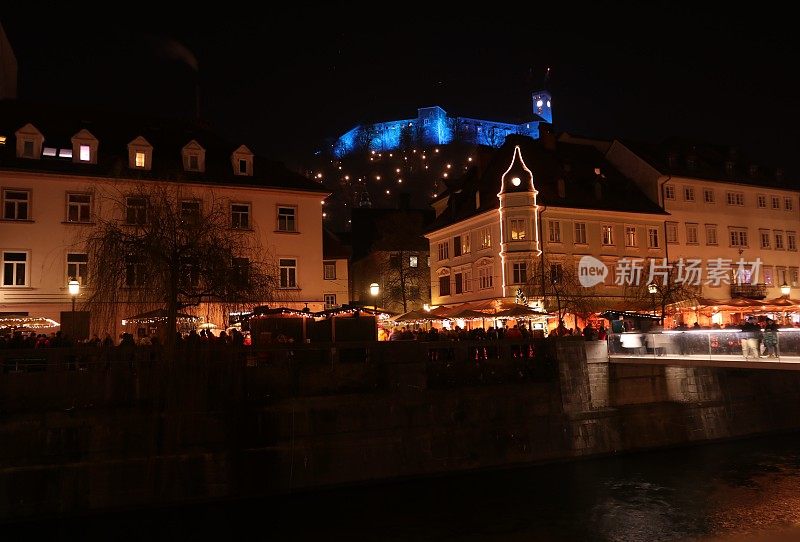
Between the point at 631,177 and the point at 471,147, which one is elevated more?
the point at 471,147

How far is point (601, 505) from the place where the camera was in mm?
22453

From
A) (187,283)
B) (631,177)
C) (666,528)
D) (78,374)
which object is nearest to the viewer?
(666,528)

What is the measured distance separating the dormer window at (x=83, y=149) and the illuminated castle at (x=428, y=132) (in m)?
114

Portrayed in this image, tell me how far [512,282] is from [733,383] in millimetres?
14817

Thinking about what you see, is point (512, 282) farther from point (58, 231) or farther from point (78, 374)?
point (78, 374)

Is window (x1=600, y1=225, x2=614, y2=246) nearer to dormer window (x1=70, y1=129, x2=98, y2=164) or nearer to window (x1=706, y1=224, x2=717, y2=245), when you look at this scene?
window (x1=706, y1=224, x2=717, y2=245)

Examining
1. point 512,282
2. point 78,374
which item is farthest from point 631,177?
point 78,374

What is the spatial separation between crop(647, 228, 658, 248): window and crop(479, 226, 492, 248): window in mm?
11684

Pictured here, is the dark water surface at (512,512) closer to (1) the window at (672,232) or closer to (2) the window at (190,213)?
(2) the window at (190,213)

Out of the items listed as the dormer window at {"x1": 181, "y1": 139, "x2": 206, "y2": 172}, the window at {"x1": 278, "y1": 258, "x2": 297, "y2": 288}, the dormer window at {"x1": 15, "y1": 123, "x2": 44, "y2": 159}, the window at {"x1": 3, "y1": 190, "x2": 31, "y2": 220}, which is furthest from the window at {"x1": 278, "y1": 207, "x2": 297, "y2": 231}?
the window at {"x1": 3, "y1": 190, "x2": 31, "y2": 220}

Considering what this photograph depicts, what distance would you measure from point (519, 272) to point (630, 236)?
32.7 ft

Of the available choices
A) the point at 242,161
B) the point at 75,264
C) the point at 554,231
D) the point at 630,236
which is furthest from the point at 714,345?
the point at 75,264

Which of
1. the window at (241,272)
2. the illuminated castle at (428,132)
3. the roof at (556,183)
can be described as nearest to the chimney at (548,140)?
the roof at (556,183)

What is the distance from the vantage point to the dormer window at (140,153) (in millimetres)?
37375
